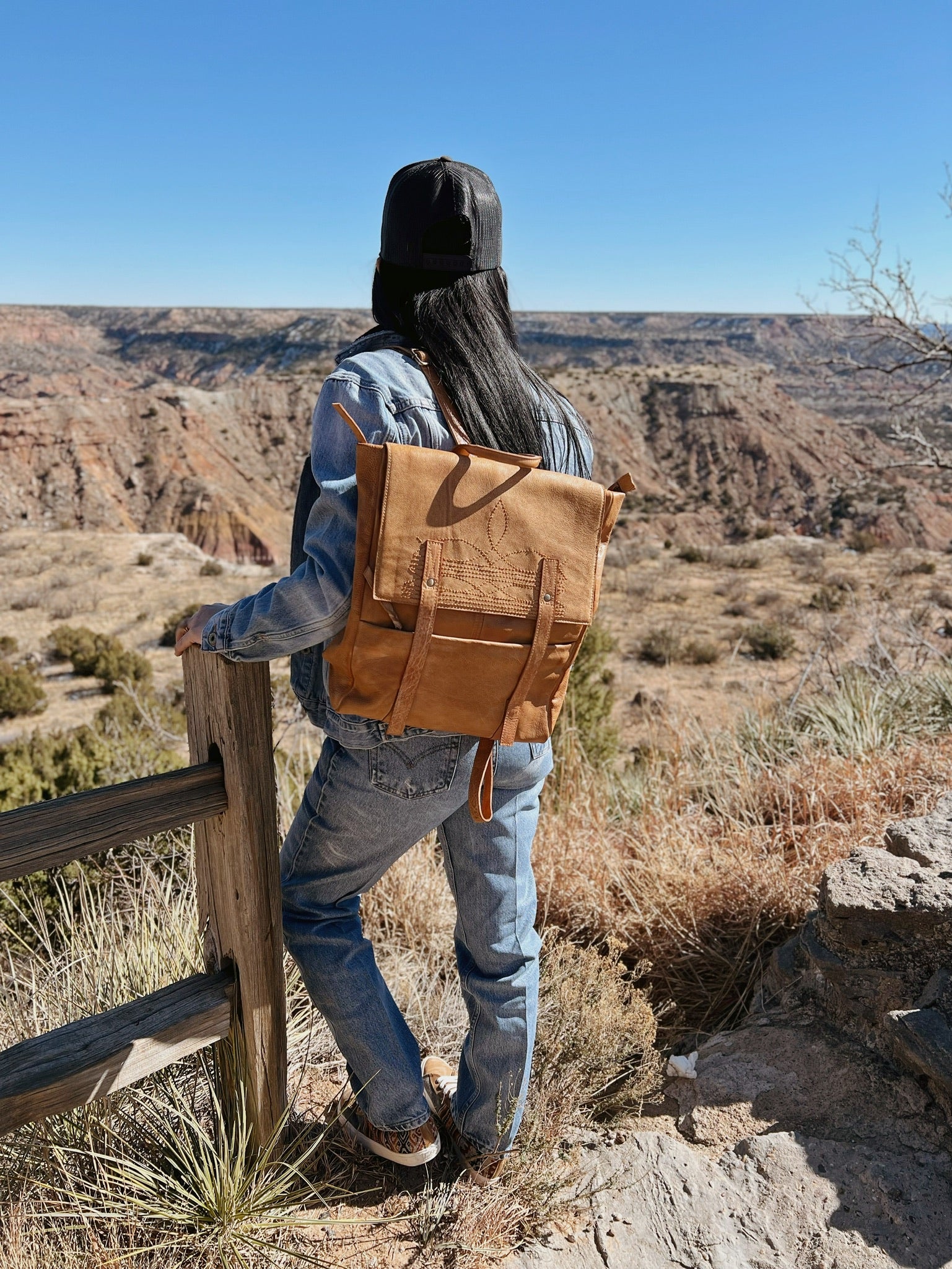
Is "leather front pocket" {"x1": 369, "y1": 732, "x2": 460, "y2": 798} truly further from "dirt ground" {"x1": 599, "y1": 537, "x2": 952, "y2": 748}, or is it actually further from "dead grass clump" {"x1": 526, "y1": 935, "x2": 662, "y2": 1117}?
"dirt ground" {"x1": 599, "y1": 537, "x2": 952, "y2": 748}

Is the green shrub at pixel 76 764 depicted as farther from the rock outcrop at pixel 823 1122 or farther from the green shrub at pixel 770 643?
the green shrub at pixel 770 643

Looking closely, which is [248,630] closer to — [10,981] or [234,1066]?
[234,1066]

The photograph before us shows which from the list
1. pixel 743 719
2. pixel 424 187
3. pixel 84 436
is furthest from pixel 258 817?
pixel 84 436

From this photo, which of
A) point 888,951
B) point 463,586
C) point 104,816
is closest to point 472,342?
point 463,586

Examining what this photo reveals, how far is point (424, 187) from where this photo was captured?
4.19 feet

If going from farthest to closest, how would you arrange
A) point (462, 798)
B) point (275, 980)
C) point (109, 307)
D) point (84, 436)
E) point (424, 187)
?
point (109, 307)
point (84, 436)
point (275, 980)
point (462, 798)
point (424, 187)

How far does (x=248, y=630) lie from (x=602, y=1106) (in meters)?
1.42

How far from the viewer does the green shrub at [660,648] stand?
11.2 metres

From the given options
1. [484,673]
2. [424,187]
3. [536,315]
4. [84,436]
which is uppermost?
[536,315]

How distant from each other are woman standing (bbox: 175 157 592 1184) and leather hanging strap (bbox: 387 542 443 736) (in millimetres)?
85

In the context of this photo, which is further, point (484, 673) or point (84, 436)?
point (84, 436)

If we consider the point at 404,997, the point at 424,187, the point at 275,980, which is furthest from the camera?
the point at 404,997

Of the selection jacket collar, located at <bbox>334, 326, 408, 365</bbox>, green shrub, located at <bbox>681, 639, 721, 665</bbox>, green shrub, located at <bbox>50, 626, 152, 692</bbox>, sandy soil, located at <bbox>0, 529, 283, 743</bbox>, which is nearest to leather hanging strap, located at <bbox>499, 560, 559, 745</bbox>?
jacket collar, located at <bbox>334, 326, 408, 365</bbox>

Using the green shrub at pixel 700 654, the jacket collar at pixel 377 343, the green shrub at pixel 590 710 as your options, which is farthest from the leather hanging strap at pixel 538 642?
the green shrub at pixel 700 654
